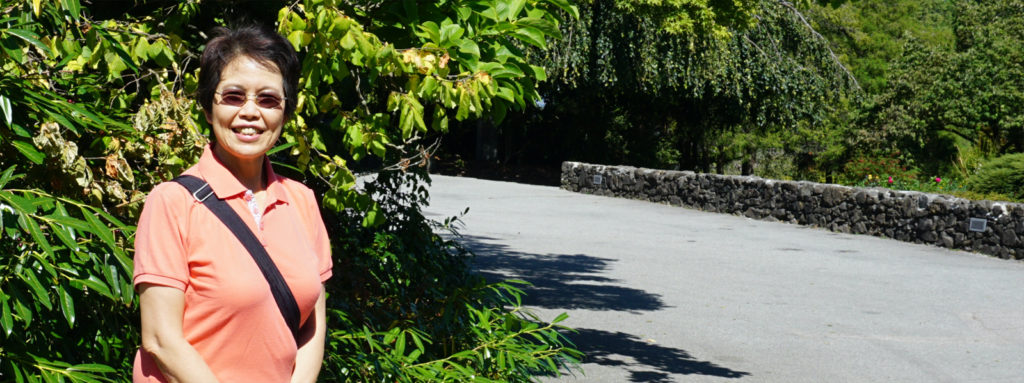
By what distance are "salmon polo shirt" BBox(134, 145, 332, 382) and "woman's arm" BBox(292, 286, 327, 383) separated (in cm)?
7

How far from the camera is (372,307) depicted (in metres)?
5.36

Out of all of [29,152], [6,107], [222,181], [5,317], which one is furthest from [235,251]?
[29,152]

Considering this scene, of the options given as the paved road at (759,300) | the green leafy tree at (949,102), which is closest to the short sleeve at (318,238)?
the paved road at (759,300)

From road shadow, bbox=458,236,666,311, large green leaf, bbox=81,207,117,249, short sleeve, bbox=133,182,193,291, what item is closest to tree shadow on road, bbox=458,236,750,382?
road shadow, bbox=458,236,666,311

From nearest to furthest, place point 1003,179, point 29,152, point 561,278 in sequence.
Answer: point 29,152 < point 561,278 < point 1003,179

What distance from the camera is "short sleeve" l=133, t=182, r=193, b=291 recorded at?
2.08 metres

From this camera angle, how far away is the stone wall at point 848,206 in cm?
1513

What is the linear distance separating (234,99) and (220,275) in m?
0.42

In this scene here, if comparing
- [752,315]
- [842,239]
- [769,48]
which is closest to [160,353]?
[752,315]

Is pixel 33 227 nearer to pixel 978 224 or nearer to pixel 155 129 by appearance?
pixel 155 129

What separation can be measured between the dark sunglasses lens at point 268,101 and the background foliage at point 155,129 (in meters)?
0.56

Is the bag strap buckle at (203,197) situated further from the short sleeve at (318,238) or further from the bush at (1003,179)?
the bush at (1003,179)

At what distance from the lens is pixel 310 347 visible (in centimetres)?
238

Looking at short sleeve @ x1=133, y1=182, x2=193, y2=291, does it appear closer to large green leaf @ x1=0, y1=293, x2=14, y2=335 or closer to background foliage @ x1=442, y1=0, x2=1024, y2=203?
large green leaf @ x1=0, y1=293, x2=14, y2=335
